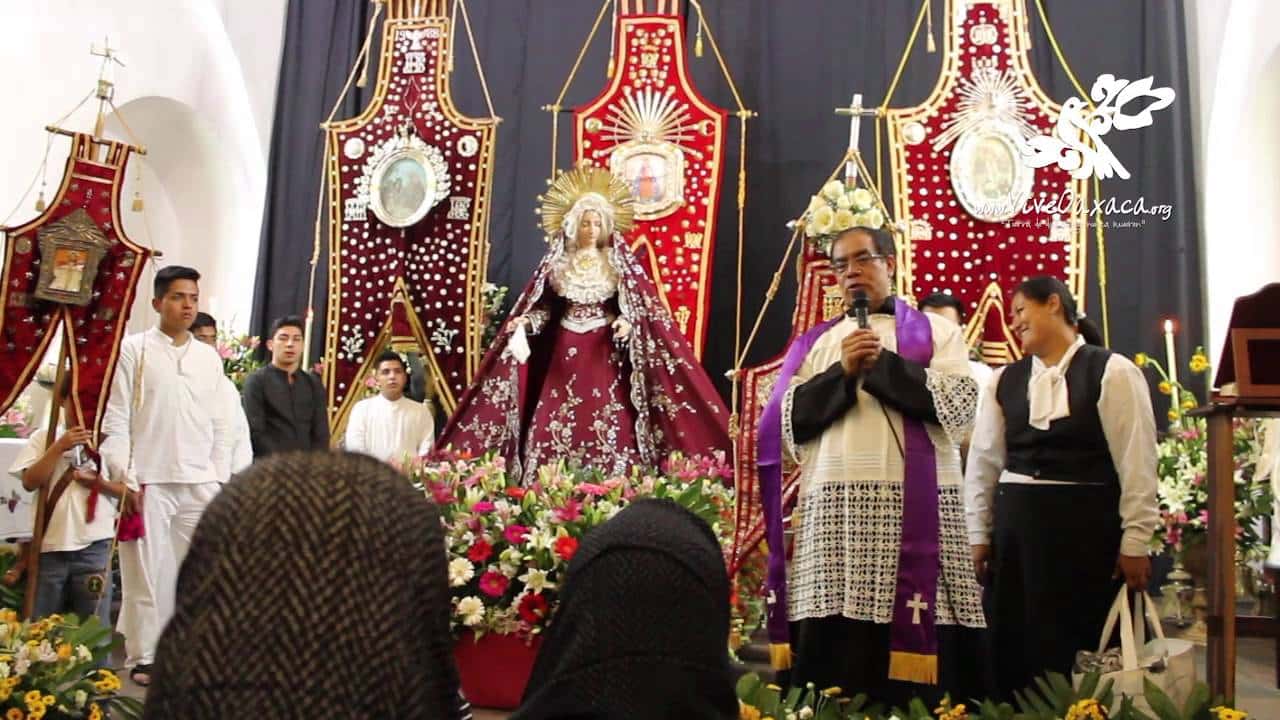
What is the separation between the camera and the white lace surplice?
3.04 meters

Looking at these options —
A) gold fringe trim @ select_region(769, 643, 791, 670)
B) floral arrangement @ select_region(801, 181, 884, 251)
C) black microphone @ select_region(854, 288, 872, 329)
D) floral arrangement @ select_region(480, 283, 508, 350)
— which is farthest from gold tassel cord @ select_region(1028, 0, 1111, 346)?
gold fringe trim @ select_region(769, 643, 791, 670)

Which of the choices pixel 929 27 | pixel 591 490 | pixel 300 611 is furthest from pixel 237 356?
pixel 300 611

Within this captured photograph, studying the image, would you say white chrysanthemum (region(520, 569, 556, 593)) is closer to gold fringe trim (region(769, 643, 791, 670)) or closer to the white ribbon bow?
gold fringe trim (region(769, 643, 791, 670))

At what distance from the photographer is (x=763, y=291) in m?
7.67

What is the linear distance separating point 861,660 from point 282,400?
11.3 ft

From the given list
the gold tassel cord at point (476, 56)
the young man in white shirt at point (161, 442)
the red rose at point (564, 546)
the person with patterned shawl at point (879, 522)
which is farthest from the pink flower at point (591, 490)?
the gold tassel cord at point (476, 56)

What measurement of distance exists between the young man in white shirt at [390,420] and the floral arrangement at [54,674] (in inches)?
152

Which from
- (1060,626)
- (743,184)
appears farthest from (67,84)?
(1060,626)

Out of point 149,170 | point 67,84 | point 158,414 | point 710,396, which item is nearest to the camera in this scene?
point 158,414

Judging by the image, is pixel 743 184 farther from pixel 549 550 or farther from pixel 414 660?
pixel 414 660

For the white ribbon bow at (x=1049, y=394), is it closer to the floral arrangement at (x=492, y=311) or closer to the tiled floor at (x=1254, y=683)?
the tiled floor at (x=1254, y=683)

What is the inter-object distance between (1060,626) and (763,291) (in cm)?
457

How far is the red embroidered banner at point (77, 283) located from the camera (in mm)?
3945

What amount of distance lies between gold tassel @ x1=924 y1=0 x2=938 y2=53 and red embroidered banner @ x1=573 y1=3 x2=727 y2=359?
4.13 ft
